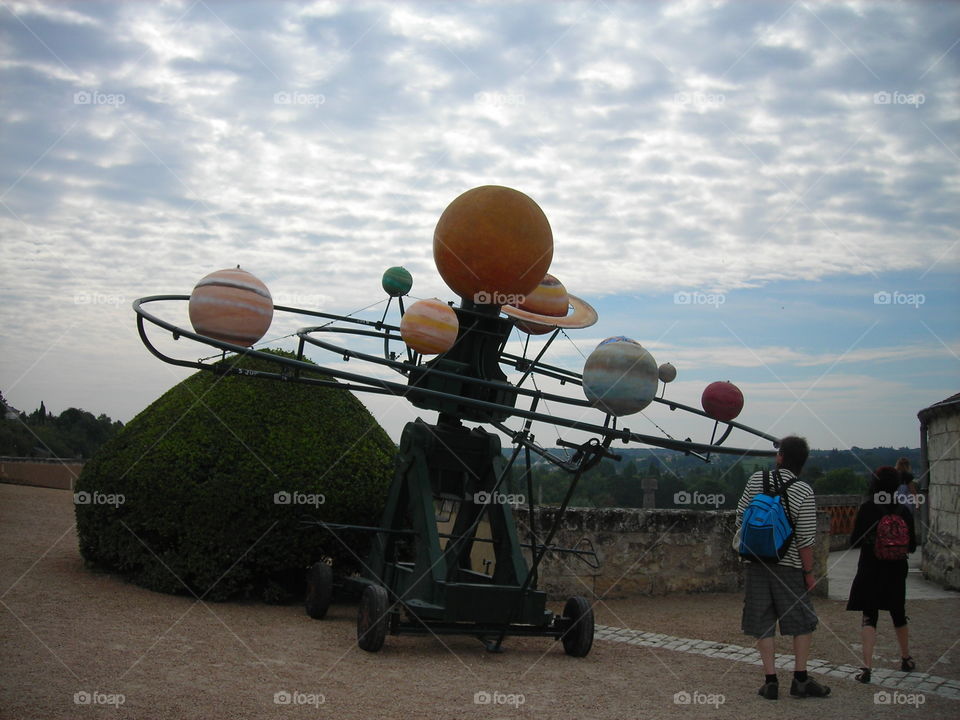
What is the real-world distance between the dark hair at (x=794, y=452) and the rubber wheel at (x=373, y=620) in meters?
3.20

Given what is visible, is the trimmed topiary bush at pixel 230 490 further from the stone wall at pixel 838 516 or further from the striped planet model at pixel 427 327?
the stone wall at pixel 838 516

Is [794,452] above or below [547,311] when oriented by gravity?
below

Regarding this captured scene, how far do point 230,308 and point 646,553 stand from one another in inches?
266

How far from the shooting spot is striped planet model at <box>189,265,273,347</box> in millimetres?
5758

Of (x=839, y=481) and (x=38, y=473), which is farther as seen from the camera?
(x=839, y=481)

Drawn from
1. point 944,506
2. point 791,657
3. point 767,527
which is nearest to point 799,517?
point 767,527

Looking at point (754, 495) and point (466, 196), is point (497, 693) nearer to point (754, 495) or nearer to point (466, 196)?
point (754, 495)

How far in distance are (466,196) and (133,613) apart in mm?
4502

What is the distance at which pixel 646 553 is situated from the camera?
35.0 feet

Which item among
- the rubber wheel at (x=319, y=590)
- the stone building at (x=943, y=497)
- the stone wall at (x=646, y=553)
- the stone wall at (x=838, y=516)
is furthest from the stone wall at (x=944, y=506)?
the rubber wheel at (x=319, y=590)

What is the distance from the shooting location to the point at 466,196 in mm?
7070

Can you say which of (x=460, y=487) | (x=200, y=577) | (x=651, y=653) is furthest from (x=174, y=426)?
(x=651, y=653)

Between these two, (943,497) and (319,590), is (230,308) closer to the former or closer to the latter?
(319,590)

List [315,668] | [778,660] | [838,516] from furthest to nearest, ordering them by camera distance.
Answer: [838,516] < [778,660] < [315,668]
